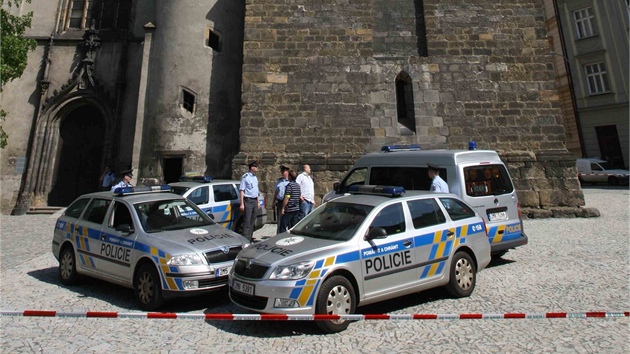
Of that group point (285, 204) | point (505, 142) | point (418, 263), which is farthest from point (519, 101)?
point (418, 263)

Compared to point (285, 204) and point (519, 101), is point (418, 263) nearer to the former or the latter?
point (285, 204)

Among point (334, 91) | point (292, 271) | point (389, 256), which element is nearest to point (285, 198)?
point (389, 256)

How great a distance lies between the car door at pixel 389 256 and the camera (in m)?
4.25

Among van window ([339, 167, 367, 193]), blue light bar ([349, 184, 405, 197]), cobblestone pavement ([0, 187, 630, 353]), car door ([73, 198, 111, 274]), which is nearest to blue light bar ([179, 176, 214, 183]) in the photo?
car door ([73, 198, 111, 274])

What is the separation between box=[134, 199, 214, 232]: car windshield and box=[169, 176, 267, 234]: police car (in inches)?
106

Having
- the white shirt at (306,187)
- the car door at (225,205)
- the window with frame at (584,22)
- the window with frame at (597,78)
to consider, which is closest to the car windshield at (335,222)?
the white shirt at (306,187)

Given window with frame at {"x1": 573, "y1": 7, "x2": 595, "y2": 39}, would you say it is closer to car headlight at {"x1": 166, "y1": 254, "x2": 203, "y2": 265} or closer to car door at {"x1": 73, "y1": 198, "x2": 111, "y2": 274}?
car headlight at {"x1": 166, "y1": 254, "x2": 203, "y2": 265}

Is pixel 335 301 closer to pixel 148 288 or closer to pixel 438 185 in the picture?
pixel 148 288

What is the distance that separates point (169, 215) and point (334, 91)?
7.84 m

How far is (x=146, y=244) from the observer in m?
4.93

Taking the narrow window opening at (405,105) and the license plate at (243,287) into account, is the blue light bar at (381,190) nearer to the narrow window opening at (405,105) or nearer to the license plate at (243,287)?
the license plate at (243,287)

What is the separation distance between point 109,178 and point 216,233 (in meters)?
9.55

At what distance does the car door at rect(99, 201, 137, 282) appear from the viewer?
5117 mm

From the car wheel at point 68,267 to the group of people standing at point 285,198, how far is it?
320 cm
